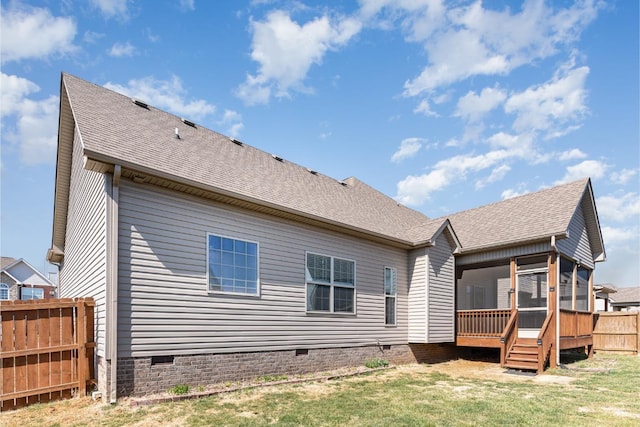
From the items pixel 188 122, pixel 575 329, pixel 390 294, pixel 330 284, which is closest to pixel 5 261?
pixel 188 122

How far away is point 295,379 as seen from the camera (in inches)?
345

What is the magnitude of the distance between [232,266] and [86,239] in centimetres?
350

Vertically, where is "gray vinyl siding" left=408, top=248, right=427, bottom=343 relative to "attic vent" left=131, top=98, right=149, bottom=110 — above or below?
below

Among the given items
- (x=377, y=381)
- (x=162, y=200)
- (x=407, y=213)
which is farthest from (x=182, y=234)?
(x=407, y=213)

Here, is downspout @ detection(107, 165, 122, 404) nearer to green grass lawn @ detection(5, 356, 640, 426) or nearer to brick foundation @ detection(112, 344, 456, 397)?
brick foundation @ detection(112, 344, 456, 397)

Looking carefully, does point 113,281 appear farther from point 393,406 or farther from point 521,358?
point 521,358

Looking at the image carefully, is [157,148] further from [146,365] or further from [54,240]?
[54,240]

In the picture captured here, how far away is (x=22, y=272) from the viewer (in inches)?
1323

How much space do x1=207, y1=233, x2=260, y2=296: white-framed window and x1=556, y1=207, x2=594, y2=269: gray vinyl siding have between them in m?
9.40

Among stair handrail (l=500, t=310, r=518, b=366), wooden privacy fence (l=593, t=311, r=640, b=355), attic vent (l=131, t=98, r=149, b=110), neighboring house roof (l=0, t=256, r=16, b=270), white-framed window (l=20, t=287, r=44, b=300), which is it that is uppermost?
attic vent (l=131, t=98, r=149, b=110)

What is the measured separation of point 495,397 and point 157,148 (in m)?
8.45

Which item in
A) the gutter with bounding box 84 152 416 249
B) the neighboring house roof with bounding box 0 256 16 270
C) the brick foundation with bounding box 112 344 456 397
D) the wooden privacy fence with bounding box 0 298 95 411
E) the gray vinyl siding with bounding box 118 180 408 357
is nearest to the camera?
the wooden privacy fence with bounding box 0 298 95 411

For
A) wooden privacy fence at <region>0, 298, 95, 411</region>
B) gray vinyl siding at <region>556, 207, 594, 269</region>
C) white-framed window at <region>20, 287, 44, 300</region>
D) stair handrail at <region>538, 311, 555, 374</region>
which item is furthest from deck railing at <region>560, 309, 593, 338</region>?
white-framed window at <region>20, 287, 44, 300</region>

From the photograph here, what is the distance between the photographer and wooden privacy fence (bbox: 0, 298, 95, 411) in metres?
6.50
